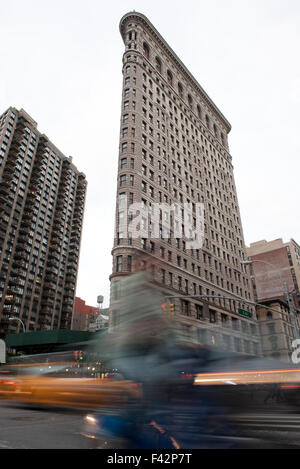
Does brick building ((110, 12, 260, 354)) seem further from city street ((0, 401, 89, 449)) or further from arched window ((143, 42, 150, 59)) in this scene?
city street ((0, 401, 89, 449))

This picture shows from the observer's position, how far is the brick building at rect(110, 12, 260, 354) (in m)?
35.2

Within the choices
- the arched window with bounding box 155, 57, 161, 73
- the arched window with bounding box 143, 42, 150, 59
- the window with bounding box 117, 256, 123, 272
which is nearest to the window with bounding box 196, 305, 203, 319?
the window with bounding box 117, 256, 123, 272

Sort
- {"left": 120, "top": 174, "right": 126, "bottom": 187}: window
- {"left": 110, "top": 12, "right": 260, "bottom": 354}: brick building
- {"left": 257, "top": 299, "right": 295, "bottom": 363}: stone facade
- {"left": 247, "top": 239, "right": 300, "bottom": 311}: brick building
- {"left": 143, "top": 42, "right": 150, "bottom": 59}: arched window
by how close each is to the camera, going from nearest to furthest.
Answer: {"left": 110, "top": 12, "right": 260, "bottom": 354}: brick building → {"left": 120, "top": 174, "right": 126, "bottom": 187}: window → {"left": 257, "top": 299, "right": 295, "bottom": 363}: stone facade → {"left": 143, "top": 42, "right": 150, "bottom": 59}: arched window → {"left": 247, "top": 239, "right": 300, "bottom": 311}: brick building

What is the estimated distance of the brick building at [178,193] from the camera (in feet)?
115

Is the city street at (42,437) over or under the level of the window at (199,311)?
under

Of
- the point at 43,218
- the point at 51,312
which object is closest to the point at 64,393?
the point at 51,312

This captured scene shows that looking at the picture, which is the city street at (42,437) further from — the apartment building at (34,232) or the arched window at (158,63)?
the apartment building at (34,232)

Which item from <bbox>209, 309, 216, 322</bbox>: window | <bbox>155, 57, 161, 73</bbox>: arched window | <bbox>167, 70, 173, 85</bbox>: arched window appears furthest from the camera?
<bbox>167, 70, 173, 85</bbox>: arched window

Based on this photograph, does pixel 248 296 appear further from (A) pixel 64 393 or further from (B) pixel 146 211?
(A) pixel 64 393

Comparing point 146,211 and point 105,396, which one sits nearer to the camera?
point 105,396

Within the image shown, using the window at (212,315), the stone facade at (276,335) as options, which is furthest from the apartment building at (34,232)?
the stone facade at (276,335)

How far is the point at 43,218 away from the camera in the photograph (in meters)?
82.1

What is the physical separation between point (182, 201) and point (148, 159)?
8.37 metres
